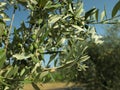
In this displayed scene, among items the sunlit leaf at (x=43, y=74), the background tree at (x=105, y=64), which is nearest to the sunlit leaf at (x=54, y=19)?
the sunlit leaf at (x=43, y=74)

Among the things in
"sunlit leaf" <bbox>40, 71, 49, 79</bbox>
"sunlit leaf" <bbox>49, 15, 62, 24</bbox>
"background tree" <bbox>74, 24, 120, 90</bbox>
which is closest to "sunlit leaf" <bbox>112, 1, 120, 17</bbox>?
"sunlit leaf" <bbox>49, 15, 62, 24</bbox>

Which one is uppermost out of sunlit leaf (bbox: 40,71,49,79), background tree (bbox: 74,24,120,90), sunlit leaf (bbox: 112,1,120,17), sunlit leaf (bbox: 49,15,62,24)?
sunlit leaf (bbox: 112,1,120,17)

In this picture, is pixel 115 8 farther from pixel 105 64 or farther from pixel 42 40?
pixel 105 64

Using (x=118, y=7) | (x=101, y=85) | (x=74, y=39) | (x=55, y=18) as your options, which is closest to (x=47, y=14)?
(x=55, y=18)

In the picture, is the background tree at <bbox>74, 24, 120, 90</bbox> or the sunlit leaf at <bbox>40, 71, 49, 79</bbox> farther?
the background tree at <bbox>74, 24, 120, 90</bbox>

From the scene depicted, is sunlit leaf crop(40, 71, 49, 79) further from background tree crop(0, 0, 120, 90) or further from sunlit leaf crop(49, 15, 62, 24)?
sunlit leaf crop(49, 15, 62, 24)

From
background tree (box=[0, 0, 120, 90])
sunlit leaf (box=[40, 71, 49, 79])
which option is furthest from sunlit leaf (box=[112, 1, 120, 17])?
sunlit leaf (box=[40, 71, 49, 79])

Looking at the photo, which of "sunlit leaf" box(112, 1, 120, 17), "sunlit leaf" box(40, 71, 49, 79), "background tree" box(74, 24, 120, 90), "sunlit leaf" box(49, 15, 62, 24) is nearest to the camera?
"sunlit leaf" box(112, 1, 120, 17)

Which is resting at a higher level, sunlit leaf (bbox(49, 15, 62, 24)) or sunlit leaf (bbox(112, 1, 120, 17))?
sunlit leaf (bbox(112, 1, 120, 17))

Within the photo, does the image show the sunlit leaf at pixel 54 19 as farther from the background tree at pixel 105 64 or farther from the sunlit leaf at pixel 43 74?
the background tree at pixel 105 64

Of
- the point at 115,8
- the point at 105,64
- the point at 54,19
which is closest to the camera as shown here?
the point at 115,8

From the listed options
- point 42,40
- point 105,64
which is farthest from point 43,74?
point 105,64

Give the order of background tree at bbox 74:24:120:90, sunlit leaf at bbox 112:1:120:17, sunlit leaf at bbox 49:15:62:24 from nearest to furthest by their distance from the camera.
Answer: sunlit leaf at bbox 112:1:120:17 → sunlit leaf at bbox 49:15:62:24 → background tree at bbox 74:24:120:90

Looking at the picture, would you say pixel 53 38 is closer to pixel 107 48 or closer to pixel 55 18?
pixel 55 18
